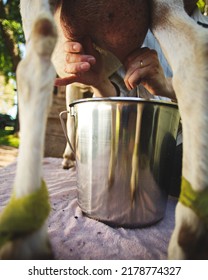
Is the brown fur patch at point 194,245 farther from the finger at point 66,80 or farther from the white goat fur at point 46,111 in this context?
the finger at point 66,80

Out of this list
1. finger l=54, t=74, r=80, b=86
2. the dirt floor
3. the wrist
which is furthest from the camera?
the dirt floor

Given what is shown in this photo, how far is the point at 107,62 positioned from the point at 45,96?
0.62m

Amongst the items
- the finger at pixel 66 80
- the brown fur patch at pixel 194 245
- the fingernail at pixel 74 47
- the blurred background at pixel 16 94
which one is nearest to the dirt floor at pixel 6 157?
the blurred background at pixel 16 94

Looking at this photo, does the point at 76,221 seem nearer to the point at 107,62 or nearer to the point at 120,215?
the point at 120,215

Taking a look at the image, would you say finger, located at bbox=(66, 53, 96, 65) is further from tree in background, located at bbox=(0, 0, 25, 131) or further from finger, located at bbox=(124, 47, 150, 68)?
tree in background, located at bbox=(0, 0, 25, 131)

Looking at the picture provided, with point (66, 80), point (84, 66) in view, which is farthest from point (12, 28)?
point (84, 66)

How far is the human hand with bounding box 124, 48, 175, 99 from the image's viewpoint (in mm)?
646

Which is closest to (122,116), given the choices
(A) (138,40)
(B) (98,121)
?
(B) (98,121)

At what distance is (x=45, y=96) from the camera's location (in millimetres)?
375

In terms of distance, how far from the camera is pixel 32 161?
352mm

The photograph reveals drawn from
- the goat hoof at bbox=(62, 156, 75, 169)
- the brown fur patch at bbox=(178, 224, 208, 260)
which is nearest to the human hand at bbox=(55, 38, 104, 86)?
the brown fur patch at bbox=(178, 224, 208, 260)

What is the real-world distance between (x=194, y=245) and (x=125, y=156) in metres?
0.29

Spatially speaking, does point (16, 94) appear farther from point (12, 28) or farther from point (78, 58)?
point (12, 28)

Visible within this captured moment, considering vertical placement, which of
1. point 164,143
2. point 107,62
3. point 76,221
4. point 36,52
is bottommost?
point 76,221
